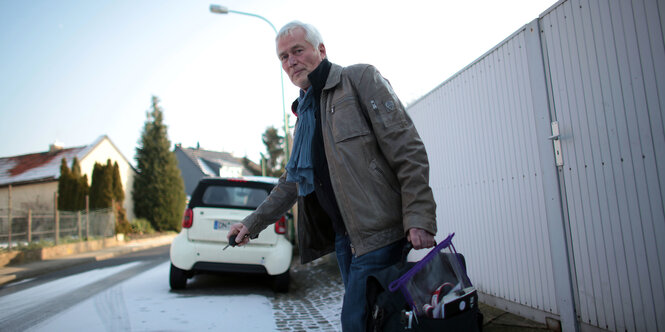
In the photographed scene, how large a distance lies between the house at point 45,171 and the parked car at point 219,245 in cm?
2137

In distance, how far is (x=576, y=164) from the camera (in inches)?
109

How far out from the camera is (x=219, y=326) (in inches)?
151

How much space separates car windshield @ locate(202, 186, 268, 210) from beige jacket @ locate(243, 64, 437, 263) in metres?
4.14

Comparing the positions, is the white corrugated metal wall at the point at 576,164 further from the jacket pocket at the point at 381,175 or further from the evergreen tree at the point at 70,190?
the evergreen tree at the point at 70,190

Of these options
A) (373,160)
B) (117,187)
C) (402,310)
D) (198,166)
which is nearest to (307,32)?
(373,160)

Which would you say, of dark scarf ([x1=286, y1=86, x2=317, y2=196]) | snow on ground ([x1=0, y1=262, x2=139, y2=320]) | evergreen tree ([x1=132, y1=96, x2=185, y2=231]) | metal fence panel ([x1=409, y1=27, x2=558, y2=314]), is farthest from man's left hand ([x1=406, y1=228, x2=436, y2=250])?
evergreen tree ([x1=132, y1=96, x2=185, y2=231])

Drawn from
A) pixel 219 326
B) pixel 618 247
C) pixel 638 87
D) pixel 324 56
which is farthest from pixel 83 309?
pixel 638 87

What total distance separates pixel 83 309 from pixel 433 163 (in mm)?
4401

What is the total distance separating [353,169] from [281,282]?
4.30 meters

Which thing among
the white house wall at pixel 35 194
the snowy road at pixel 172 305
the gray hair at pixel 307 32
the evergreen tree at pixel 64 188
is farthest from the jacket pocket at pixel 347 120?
the white house wall at pixel 35 194

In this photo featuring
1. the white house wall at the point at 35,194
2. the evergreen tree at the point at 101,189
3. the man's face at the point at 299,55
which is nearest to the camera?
the man's face at the point at 299,55

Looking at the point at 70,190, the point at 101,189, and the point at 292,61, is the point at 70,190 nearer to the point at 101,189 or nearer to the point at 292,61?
the point at 101,189

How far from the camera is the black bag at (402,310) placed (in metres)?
1.43

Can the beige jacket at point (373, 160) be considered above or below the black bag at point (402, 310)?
above
